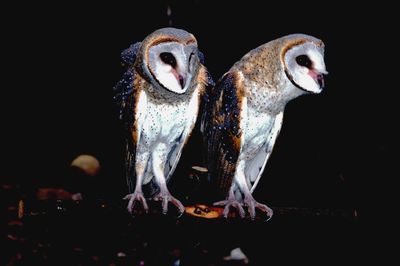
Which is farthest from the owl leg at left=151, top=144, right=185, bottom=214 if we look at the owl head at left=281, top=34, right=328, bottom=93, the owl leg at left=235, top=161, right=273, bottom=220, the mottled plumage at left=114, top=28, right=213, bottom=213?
the owl head at left=281, top=34, right=328, bottom=93

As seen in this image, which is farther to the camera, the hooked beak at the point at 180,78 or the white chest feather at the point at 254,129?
the white chest feather at the point at 254,129

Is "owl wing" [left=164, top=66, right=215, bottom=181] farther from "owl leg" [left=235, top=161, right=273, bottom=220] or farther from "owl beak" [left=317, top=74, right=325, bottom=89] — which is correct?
"owl beak" [left=317, top=74, right=325, bottom=89]

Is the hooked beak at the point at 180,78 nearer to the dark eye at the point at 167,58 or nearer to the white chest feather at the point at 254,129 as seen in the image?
the dark eye at the point at 167,58

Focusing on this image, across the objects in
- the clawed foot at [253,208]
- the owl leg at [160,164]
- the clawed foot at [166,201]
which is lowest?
the clawed foot at [253,208]

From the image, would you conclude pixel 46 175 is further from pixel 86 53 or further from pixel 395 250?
pixel 395 250

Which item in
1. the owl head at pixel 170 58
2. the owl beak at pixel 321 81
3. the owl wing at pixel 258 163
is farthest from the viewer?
the owl wing at pixel 258 163

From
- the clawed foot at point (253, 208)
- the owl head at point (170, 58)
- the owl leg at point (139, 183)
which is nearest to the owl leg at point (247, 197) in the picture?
the clawed foot at point (253, 208)
